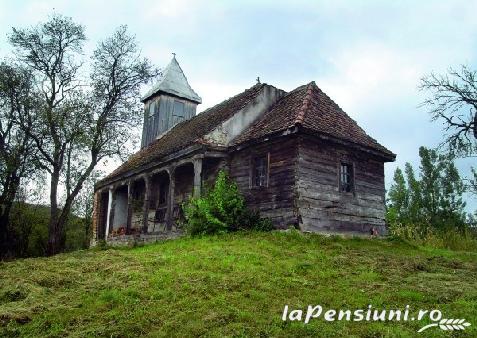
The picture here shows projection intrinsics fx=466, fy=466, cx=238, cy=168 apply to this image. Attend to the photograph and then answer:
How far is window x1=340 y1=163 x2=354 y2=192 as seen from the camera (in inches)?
676

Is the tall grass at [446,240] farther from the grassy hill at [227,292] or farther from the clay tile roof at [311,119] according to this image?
the grassy hill at [227,292]

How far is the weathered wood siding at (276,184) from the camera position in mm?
15820

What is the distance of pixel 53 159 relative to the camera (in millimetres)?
24797

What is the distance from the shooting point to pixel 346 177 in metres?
17.4

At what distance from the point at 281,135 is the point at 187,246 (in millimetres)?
5129

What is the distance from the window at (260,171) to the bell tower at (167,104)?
12.9 meters

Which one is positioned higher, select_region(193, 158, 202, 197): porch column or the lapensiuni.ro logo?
select_region(193, 158, 202, 197): porch column

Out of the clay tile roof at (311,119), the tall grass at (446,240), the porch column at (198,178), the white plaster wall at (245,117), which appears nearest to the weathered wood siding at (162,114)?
the white plaster wall at (245,117)

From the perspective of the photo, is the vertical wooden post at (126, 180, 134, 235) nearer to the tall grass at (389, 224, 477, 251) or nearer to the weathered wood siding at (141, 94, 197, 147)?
the weathered wood siding at (141, 94, 197, 147)

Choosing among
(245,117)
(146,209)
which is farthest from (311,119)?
(146,209)

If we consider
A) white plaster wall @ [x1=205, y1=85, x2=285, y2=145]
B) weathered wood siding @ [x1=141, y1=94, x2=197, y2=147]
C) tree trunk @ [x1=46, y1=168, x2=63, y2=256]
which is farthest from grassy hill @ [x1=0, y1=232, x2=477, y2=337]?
weathered wood siding @ [x1=141, y1=94, x2=197, y2=147]

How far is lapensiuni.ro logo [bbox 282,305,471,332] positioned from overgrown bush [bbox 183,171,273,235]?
876 centimetres

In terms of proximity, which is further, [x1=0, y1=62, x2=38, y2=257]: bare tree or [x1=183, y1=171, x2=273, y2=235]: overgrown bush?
[x1=0, y1=62, x2=38, y2=257]: bare tree

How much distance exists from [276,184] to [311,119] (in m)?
2.69
